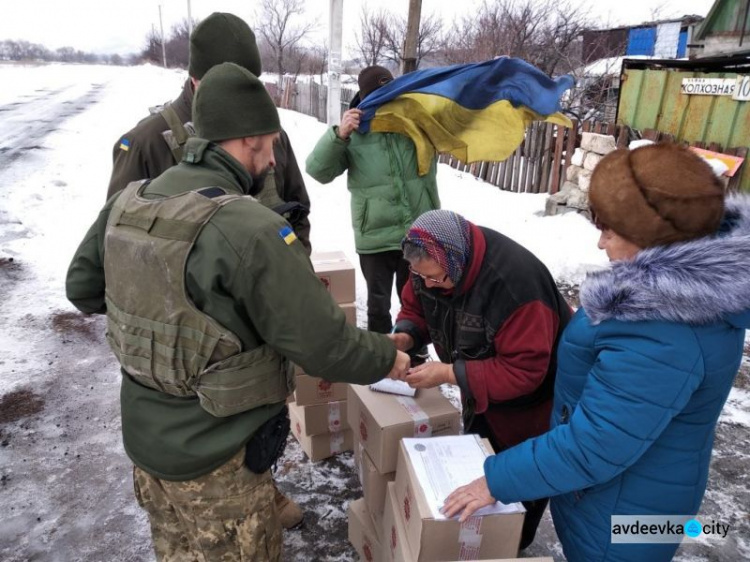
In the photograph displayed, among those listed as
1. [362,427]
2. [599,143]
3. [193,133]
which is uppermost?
[193,133]

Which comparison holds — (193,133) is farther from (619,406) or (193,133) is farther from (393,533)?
(619,406)

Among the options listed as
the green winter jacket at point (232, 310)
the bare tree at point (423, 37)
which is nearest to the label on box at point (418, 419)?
the green winter jacket at point (232, 310)

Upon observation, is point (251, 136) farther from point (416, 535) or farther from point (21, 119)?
point (21, 119)

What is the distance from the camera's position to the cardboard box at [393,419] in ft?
6.82

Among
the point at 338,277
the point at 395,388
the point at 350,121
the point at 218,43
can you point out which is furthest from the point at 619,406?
the point at 350,121

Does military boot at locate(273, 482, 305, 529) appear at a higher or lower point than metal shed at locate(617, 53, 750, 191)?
lower

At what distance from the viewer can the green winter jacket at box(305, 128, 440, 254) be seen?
3.60 metres

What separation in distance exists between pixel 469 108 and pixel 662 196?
2.64 meters

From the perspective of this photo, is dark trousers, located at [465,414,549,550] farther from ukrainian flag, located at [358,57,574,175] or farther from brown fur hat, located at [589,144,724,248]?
ukrainian flag, located at [358,57,574,175]

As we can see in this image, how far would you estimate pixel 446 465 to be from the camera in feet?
5.76

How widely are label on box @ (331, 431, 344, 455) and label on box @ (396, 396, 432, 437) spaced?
1139 mm

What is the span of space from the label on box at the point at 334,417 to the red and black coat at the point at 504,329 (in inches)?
45.6

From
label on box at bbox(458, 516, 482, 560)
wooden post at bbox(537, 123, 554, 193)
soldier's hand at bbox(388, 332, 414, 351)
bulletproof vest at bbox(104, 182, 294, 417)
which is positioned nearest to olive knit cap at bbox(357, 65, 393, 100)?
soldier's hand at bbox(388, 332, 414, 351)

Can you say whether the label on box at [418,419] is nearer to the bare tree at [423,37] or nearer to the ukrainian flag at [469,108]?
the ukrainian flag at [469,108]
